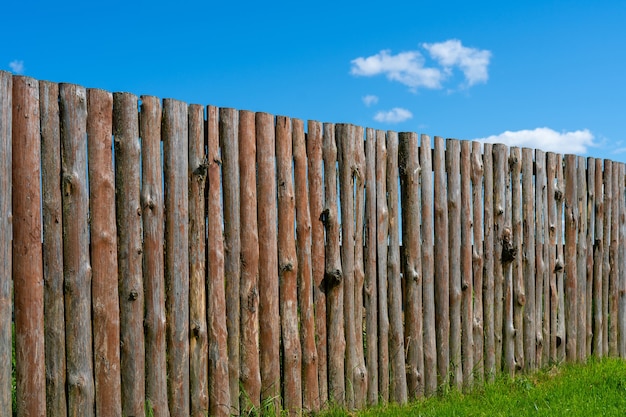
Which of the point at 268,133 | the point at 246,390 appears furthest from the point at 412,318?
the point at 268,133

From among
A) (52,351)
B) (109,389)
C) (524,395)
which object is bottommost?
(524,395)

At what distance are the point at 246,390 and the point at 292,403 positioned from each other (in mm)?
399

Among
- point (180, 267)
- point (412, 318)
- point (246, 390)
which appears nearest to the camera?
point (180, 267)

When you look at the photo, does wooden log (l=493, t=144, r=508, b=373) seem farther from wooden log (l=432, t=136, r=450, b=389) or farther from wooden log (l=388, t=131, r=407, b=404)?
wooden log (l=388, t=131, r=407, b=404)

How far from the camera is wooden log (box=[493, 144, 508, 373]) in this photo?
6.73 metres

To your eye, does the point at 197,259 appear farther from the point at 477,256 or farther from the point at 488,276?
the point at 488,276

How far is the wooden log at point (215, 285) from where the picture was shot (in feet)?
15.2

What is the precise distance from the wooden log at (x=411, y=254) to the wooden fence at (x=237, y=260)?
2 centimetres

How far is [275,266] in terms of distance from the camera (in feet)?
16.2

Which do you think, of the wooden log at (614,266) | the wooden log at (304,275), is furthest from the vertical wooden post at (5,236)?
the wooden log at (614,266)

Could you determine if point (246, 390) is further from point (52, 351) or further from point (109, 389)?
point (52, 351)

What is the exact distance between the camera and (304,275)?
509 centimetres

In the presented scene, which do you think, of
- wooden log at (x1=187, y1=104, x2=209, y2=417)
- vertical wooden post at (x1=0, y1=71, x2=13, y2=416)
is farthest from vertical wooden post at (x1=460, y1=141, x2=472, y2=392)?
vertical wooden post at (x1=0, y1=71, x2=13, y2=416)

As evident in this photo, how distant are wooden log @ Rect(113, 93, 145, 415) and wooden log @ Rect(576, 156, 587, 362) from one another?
5.33 metres
